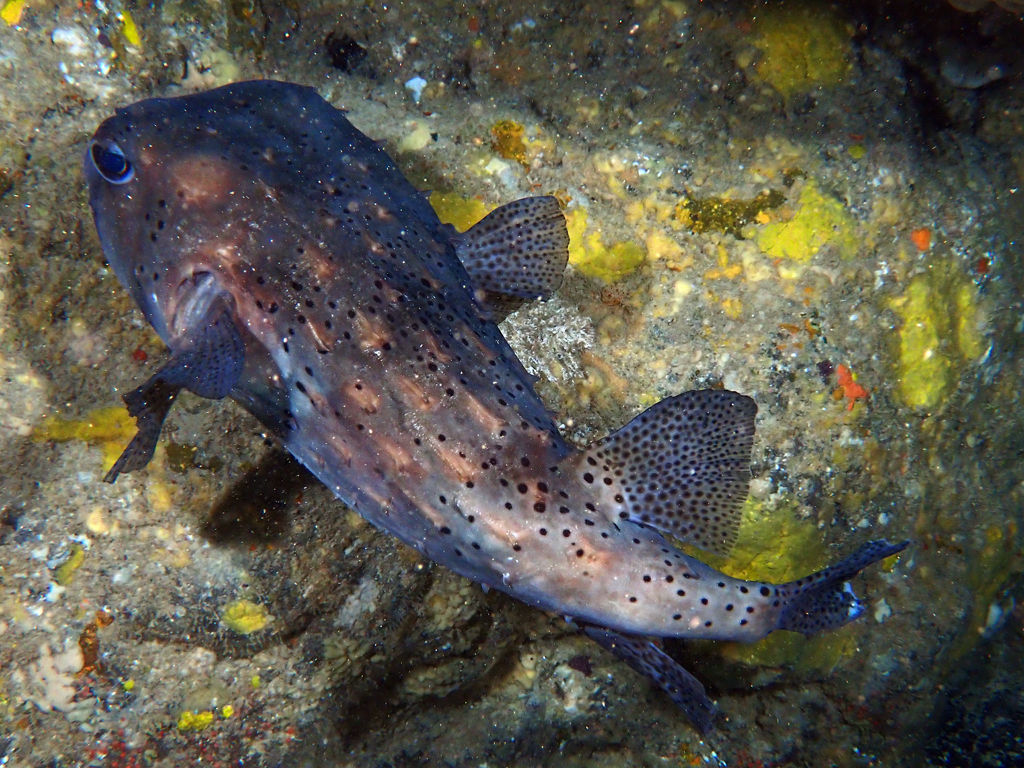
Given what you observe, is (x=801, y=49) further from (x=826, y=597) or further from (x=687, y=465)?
(x=826, y=597)

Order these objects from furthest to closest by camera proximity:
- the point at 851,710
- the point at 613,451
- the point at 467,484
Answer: the point at 851,710, the point at 613,451, the point at 467,484

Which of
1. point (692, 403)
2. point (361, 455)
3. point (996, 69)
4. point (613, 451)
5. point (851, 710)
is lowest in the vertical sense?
point (851, 710)

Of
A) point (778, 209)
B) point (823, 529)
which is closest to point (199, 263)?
point (778, 209)

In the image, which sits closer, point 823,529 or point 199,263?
point 199,263

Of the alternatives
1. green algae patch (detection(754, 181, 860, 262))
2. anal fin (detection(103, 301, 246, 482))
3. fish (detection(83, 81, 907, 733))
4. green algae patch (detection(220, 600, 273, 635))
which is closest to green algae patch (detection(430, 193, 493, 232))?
fish (detection(83, 81, 907, 733))

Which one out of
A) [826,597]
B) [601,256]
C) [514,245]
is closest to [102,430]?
[514,245]

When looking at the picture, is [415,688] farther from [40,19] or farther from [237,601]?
[40,19]

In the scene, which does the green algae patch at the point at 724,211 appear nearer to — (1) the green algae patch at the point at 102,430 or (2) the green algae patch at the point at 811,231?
(2) the green algae patch at the point at 811,231

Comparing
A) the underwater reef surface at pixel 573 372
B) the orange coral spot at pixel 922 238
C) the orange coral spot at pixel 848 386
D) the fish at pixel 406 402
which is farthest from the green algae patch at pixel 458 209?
the orange coral spot at pixel 922 238
